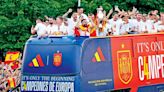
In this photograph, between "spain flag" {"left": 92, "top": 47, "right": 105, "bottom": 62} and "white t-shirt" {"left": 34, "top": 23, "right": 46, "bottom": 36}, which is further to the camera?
"white t-shirt" {"left": 34, "top": 23, "right": 46, "bottom": 36}

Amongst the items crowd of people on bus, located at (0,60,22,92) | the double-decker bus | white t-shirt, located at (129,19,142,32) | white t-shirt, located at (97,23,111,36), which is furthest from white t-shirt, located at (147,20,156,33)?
crowd of people on bus, located at (0,60,22,92)

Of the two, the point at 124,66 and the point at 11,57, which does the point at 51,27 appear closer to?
the point at 124,66

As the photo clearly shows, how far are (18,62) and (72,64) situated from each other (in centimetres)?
773

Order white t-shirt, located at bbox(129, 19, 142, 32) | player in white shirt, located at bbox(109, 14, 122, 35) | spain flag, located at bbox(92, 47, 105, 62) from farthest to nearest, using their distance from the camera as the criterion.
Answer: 1. white t-shirt, located at bbox(129, 19, 142, 32)
2. player in white shirt, located at bbox(109, 14, 122, 35)
3. spain flag, located at bbox(92, 47, 105, 62)

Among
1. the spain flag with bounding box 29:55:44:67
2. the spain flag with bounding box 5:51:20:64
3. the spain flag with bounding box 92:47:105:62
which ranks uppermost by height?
the spain flag with bounding box 92:47:105:62

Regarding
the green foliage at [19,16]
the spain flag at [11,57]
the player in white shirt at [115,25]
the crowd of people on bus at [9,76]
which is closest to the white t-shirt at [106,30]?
the player in white shirt at [115,25]

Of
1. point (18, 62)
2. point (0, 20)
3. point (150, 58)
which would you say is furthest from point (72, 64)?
point (0, 20)

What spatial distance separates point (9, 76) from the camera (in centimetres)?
2225

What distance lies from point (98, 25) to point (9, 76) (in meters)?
5.73

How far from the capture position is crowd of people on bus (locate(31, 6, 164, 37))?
17.0 meters

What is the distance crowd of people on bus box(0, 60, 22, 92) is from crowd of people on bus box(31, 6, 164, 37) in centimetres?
366

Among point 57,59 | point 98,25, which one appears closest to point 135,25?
point 98,25

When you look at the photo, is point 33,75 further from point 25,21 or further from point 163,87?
point 25,21

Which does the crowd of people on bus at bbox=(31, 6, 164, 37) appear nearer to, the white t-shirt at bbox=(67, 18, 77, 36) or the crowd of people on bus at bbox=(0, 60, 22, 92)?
the white t-shirt at bbox=(67, 18, 77, 36)
